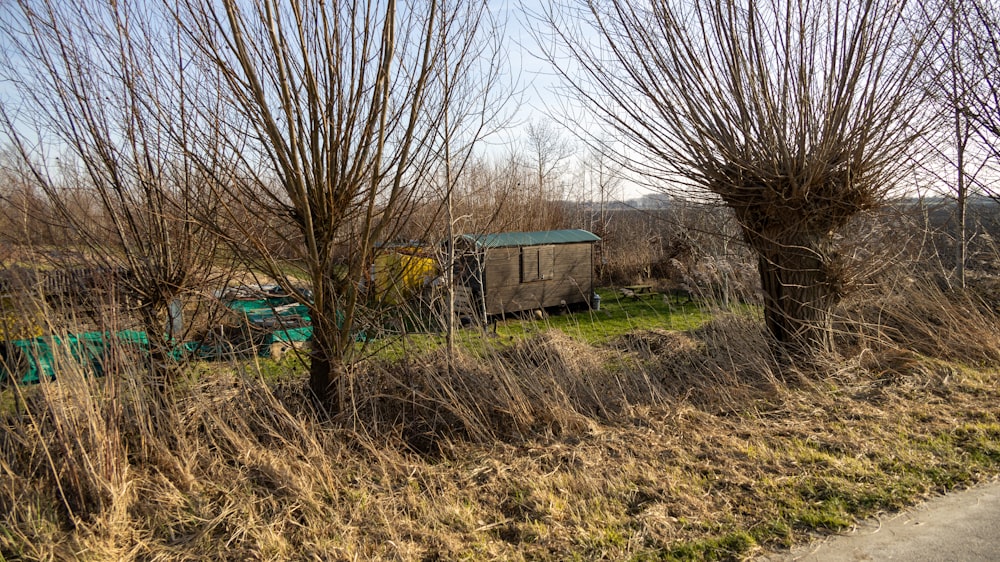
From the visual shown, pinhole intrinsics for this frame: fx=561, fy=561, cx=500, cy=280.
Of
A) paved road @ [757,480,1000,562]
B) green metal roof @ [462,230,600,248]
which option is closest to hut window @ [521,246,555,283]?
green metal roof @ [462,230,600,248]

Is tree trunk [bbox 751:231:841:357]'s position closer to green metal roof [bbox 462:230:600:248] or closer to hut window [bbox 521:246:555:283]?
green metal roof [bbox 462:230:600:248]

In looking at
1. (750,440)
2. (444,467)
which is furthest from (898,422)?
(444,467)

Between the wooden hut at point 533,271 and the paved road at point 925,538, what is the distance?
7.25 metres

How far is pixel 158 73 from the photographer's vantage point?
3875 mm

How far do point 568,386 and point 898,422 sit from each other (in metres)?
2.43

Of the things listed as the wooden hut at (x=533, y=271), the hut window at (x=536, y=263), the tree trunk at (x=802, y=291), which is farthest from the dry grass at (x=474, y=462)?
the hut window at (x=536, y=263)

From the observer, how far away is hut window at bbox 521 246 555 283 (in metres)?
11.0

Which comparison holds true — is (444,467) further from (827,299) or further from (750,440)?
(827,299)

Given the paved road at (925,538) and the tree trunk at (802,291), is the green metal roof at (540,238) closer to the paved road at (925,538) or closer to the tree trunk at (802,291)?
the tree trunk at (802,291)

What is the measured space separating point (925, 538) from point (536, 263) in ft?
28.3

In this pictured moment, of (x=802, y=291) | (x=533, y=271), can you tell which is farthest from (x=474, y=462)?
(x=533, y=271)

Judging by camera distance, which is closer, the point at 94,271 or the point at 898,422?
the point at 94,271

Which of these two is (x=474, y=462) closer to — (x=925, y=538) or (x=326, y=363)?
(x=326, y=363)

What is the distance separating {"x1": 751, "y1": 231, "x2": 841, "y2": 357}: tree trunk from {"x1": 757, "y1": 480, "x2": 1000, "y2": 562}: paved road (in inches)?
97.3
